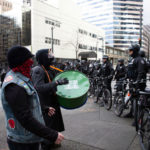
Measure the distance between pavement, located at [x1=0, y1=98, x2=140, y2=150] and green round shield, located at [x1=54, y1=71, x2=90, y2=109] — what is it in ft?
4.41

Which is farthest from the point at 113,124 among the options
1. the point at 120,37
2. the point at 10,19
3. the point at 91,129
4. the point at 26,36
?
the point at 120,37

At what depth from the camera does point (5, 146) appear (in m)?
3.45

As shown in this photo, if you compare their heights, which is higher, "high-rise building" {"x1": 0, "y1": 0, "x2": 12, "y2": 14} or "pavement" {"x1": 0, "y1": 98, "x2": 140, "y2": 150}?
"high-rise building" {"x1": 0, "y1": 0, "x2": 12, "y2": 14}

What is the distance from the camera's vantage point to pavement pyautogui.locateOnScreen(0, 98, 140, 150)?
11.2 ft

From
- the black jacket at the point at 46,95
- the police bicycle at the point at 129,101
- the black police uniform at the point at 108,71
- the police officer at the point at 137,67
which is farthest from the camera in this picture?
the black police uniform at the point at 108,71

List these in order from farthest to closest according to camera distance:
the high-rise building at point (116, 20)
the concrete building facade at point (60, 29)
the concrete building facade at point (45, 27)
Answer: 1. the high-rise building at point (116, 20)
2. the concrete building facade at point (60, 29)
3. the concrete building facade at point (45, 27)

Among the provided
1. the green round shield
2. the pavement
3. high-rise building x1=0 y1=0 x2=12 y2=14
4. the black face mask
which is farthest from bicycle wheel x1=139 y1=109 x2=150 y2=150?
high-rise building x1=0 y1=0 x2=12 y2=14

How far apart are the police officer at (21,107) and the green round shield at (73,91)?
0.82 metres

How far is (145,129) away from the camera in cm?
305

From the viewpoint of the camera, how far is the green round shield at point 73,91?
238 centimetres

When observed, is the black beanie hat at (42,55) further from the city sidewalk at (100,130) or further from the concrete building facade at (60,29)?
the concrete building facade at (60,29)

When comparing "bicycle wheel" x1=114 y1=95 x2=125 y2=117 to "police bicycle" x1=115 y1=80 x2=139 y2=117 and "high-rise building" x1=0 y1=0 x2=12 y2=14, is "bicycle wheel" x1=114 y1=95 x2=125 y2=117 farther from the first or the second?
"high-rise building" x1=0 y1=0 x2=12 y2=14

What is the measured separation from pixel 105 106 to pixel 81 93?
13.9 feet

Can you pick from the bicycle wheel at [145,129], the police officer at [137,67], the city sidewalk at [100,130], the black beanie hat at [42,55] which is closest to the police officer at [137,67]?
the police officer at [137,67]
